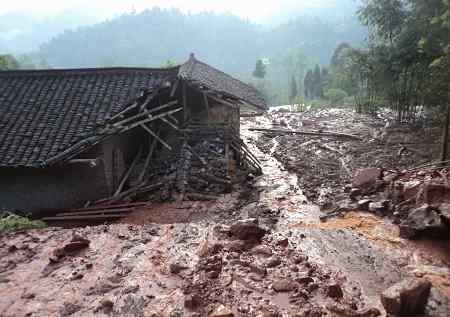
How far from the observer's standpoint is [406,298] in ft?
13.5

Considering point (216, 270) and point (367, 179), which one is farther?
point (367, 179)

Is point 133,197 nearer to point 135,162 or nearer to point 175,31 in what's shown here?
point 135,162

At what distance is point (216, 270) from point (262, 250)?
0.89m

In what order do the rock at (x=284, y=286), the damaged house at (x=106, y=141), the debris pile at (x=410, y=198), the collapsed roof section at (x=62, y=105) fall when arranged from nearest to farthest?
1. the rock at (x=284, y=286)
2. the debris pile at (x=410, y=198)
3. the collapsed roof section at (x=62, y=105)
4. the damaged house at (x=106, y=141)

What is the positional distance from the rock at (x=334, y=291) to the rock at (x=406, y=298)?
482 mm

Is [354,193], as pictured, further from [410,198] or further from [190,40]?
[190,40]

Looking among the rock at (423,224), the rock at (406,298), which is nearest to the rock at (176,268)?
the rock at (406,298)

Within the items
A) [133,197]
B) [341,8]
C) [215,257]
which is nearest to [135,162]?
[133,197]

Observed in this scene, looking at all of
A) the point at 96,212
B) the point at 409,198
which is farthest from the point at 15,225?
the point at 409,198

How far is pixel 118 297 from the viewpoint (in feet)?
15.3

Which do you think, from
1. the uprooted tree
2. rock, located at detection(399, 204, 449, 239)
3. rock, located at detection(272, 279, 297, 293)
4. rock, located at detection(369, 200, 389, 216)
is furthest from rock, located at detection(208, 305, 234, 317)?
the uprooted tree

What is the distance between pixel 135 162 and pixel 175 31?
106m

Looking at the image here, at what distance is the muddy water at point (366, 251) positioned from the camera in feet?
16.4

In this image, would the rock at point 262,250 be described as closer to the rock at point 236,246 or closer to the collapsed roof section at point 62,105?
the rock at point 236,246
